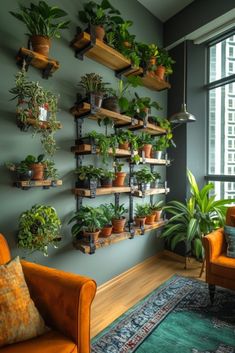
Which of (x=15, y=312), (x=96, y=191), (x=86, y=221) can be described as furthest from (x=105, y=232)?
(x=15, y=312)

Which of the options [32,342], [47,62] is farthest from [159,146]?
[32,342]

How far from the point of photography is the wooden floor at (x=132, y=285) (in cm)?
197

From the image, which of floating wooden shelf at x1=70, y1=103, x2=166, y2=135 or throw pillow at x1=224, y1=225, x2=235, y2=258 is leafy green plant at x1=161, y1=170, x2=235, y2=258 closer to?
throw pillow at x1=224, y1=225, x2=235, y2=258

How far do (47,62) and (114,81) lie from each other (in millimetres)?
966

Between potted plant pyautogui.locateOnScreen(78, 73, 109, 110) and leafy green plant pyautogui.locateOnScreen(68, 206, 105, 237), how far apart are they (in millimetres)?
939

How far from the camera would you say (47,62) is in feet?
5.80

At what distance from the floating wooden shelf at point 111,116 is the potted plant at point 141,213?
943 millimetres

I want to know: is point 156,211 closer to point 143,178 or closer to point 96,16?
point 143,178

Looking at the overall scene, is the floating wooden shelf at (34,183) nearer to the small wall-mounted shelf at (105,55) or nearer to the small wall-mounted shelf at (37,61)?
the small wall-mounted shelf at (37,61)

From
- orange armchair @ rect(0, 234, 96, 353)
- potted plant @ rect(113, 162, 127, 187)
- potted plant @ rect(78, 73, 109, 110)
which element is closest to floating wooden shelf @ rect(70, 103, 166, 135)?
potted plant @ rect(78, 73, 109, 110)

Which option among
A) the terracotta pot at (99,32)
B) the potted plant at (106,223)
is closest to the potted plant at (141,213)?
the potted plant at (106,223)

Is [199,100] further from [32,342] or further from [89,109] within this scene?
[32,342]

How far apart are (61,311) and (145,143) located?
79.0 inches

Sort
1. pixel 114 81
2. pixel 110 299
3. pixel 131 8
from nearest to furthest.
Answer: pixel 110 299
pixel 114 81
pixel 131 8
